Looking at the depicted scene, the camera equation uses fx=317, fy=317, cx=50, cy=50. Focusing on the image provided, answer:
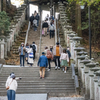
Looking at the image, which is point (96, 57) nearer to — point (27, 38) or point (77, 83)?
point (27, 38)

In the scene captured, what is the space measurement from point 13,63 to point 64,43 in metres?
4.91

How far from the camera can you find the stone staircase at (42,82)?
16.2 m

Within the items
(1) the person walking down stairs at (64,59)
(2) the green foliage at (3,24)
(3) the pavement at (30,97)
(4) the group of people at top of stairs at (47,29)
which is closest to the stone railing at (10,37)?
(2) the green foliage at (3,24)

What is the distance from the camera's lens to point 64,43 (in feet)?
84.5

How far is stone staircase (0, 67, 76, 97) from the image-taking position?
16.2 metres

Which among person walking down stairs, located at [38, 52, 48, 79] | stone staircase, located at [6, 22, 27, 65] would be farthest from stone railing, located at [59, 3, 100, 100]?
stone staircase, located at [6, 22, 27, 65]

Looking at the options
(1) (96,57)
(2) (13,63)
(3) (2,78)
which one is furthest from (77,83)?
(1) (96,57)

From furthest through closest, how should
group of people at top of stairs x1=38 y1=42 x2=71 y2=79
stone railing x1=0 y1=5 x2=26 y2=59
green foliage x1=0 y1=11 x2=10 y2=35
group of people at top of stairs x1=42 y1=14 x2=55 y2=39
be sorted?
group of people at top of stairs x1=42 y1=14 x2=55 y2=39
green foliage x1=0 y1=11 x2=10 y2=35
stone railing x1=0 y1=5 x2=26 y2=59
group of people at top of stairs x1=38 y1=42 x2=71 y2=79

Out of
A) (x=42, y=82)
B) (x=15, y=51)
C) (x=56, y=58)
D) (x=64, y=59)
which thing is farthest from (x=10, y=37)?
(x=42, y=82)

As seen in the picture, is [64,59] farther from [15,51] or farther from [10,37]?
[10,37]

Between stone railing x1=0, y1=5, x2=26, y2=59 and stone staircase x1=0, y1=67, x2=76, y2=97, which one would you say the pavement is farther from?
stone railing x1=0, y1=5, x2=26, y2=59

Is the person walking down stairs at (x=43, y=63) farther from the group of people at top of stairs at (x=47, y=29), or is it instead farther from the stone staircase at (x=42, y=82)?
the group of people at top of stairs at (x=47, y=29)

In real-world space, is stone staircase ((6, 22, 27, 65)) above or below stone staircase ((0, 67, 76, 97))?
above

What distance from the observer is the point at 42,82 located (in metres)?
17.1
